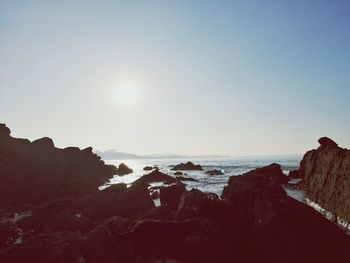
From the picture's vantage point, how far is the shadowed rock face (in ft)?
60.4

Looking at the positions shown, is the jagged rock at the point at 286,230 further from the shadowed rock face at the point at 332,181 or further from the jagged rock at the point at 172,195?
the jagged rock at the point at 172,195

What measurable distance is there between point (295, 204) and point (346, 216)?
6198 millimetres

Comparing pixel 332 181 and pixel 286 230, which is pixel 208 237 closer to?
pixel 286 230

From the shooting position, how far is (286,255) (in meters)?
11.8

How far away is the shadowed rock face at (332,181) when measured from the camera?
60.4 ft

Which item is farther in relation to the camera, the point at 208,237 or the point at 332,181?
the point at 332,181

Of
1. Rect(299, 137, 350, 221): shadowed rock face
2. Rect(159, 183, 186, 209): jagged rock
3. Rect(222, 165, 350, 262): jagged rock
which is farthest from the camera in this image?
Rect(159, 183, 186, 209): jagged rock

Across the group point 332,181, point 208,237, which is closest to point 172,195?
point 208,237

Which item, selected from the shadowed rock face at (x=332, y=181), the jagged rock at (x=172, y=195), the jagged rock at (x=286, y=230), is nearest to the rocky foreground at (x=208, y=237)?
the jagged rock at (x=286, y=230)

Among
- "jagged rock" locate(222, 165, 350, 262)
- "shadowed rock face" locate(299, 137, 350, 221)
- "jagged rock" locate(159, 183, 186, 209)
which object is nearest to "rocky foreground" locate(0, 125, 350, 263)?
"jagged rock" locate(222, 165, 350, 262)

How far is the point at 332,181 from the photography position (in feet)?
70.1

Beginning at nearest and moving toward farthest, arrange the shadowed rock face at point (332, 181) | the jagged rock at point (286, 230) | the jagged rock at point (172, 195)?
the jagged rock at point (286, 230) → the shadowed rock face at point (332, 181) → the jagged rock at point (172, 195)

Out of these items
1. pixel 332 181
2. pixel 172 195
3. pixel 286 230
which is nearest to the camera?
pixel 286 230

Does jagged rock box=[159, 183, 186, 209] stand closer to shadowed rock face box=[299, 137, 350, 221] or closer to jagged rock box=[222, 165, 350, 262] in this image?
jagged rock box=[222, 165, 350, 262]
